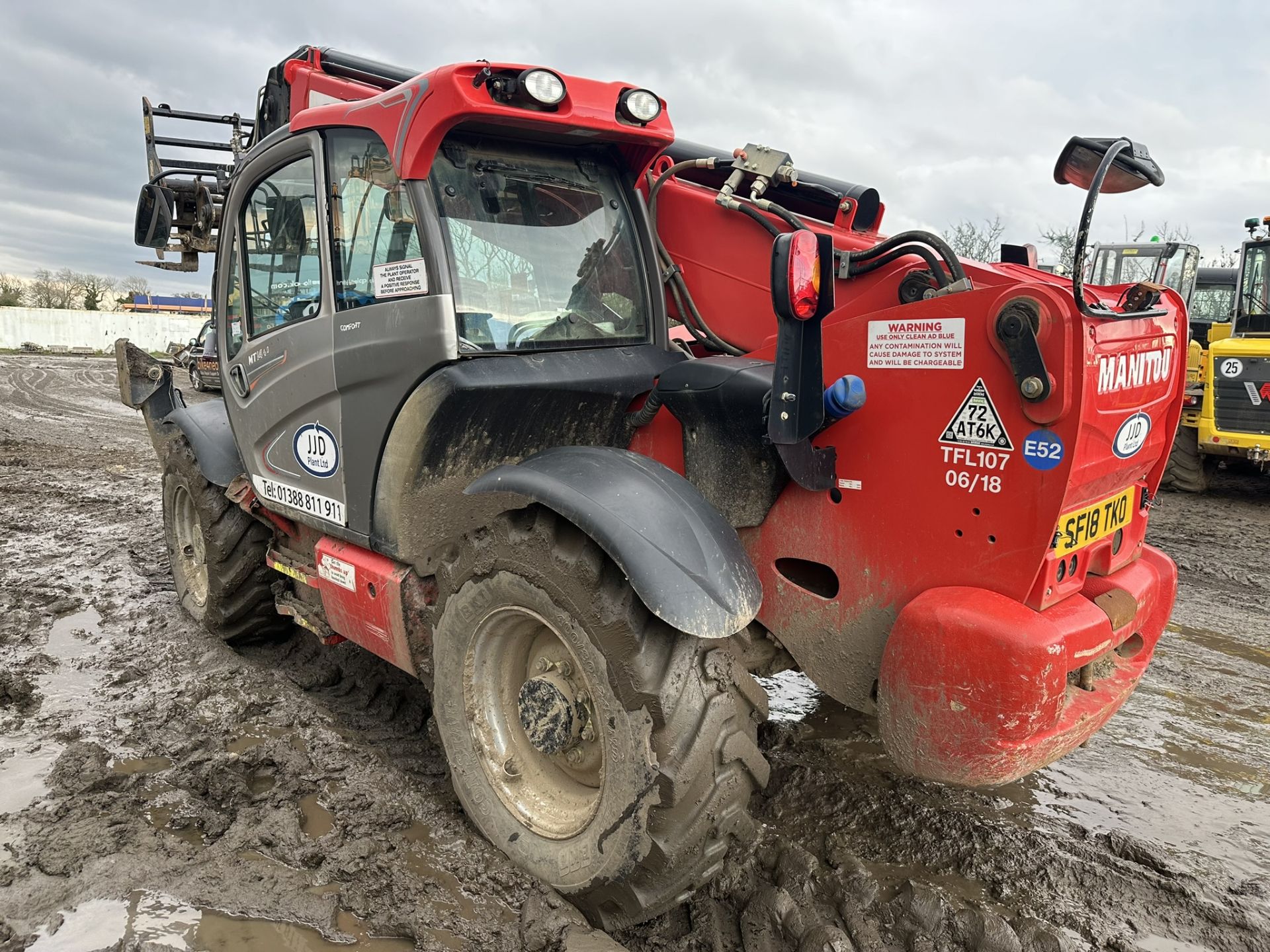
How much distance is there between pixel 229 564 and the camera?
446 centimetres

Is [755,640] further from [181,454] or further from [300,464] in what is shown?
[181,454]

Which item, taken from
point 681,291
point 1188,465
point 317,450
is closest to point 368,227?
point 317,450

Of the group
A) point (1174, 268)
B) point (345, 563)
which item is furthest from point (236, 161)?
point (1174, 268)

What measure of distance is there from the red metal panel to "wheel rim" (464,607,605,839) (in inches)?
17.1

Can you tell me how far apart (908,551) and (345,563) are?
2153 millimetres

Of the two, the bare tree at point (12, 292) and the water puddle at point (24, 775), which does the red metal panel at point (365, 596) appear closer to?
the water puddle at point (24, 775)

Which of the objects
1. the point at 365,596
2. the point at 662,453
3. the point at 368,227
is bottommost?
the point at 365,596

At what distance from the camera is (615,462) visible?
2641 mm

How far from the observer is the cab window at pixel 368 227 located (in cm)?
293

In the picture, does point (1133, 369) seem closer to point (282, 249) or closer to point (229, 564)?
point (282, 249)

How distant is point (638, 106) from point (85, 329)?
154 feet

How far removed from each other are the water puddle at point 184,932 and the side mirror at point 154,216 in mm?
2968

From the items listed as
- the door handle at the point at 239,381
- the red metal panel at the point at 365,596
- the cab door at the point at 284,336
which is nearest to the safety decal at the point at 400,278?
the cab door at the point at 284,336

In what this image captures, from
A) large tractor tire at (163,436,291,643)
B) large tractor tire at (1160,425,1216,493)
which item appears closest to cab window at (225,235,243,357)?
large tractor tire at (163,436,291,643)
